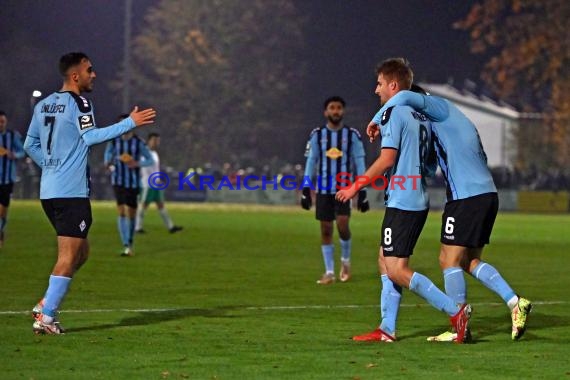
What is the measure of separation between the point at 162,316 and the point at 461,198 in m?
3.49

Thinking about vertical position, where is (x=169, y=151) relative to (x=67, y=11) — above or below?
below

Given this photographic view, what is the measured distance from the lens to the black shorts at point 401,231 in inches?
410

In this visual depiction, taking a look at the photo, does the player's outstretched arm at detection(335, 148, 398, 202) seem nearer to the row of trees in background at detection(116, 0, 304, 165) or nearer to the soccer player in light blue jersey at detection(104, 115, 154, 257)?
the soccer player in light blue jersey at detection(104, 115, 154, 257)

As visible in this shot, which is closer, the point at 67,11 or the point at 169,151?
the point at 169,151

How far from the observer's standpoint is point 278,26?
277 ft

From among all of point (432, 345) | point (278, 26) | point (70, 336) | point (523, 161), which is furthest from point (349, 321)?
point (278, 26)

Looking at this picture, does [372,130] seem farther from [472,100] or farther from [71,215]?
[472,100]

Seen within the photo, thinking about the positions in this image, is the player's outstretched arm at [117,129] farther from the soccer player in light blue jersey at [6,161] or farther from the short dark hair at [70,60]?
the soccer player in light blue jersey at [6,161]

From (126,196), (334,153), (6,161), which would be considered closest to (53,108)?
(334,153)

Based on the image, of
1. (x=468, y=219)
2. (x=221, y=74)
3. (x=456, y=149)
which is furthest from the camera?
(x=221, y=74)

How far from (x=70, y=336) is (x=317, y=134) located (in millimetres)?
7613

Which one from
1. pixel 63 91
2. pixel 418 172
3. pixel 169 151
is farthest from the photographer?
pixel 169 151

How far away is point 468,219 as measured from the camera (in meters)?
10.7

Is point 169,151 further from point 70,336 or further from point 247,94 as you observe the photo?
point 70,336
